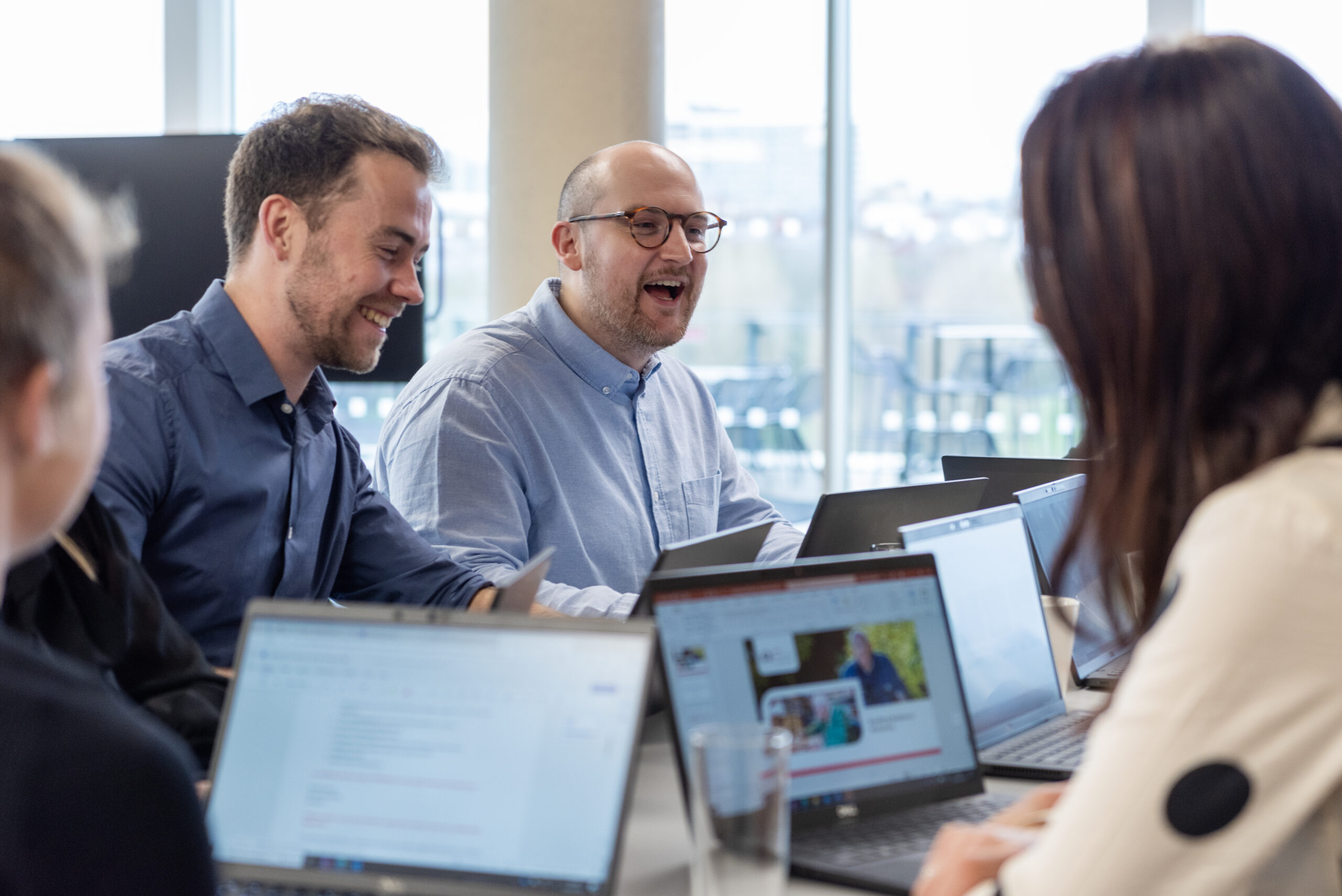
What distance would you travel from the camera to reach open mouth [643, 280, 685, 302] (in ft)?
8.51

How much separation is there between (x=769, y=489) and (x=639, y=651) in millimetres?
3789

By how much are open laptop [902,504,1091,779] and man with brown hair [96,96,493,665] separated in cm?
75

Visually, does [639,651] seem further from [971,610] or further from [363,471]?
[363,471]

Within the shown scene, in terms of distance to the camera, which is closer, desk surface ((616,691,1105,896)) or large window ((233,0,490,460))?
desk surface ((616,691,1105,896))

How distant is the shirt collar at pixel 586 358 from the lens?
8.12ft

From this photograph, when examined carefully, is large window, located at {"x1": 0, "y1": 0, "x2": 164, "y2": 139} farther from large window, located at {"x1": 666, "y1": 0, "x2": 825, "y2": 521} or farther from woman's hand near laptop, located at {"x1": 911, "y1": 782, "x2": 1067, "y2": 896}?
woman's hand near laptop, located at {"x1": 911, "y1": 782, "x2": 1067, "y2": 896}

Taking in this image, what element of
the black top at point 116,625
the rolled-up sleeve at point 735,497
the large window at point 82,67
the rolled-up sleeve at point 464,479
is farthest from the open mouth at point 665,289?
the large window at point 82,67

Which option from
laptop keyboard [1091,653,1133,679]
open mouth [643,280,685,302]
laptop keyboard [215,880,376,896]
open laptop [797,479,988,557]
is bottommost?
laptop keyboard [1091,653,1133,679]

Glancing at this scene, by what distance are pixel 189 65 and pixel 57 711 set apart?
422cm

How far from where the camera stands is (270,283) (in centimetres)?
185

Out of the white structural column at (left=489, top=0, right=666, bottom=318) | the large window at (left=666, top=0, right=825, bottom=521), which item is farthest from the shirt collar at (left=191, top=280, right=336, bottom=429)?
the large window at (left=666, top=0, right=825, bottom=521)

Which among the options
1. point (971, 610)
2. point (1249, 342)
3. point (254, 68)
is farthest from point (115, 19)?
point (1249, 342)

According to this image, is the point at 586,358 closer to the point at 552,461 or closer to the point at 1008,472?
the point at 552,461

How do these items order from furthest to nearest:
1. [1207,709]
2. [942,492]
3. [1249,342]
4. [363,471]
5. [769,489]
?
[769,489] < [363,471] < [942,492] < [1249,342] < [1207,709]
